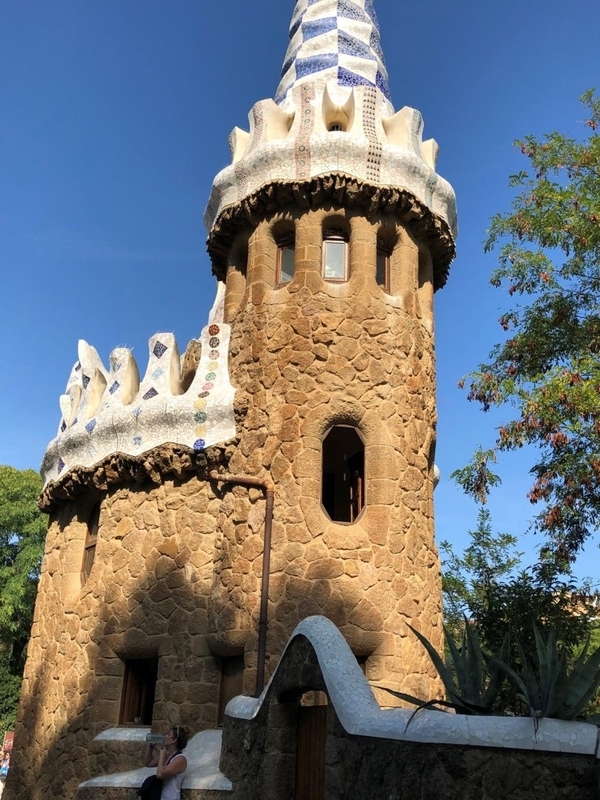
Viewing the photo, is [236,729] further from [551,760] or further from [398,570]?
[551,760]

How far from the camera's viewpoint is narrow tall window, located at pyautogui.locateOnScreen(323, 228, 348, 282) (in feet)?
29.4

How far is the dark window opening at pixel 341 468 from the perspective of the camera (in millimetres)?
9266

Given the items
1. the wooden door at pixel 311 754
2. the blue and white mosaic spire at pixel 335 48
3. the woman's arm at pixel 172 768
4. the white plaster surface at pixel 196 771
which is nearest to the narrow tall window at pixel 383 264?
the blue and white mosaic spire at pixel 335 48

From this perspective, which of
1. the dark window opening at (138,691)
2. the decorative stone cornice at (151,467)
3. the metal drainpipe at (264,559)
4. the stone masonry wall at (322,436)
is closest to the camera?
the metal drainpipe at (264,559)

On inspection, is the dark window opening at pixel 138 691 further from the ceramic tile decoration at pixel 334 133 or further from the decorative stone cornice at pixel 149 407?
the ceramic tile decoration at pixel 334 133

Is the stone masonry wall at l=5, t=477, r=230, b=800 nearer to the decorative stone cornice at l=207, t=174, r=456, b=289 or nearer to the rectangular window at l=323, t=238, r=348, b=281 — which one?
the rectangular window at l=323, t=238, r=348, b=281

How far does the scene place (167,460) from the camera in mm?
8633

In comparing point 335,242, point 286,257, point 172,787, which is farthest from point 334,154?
point 172,787

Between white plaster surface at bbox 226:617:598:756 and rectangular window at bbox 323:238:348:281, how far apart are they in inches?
185

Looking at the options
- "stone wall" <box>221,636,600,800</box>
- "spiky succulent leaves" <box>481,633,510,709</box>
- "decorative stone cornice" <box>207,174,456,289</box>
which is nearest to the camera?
"stone wall" <box>221,636,600,800</box>

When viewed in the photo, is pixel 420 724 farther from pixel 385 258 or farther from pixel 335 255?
pixel 385 258

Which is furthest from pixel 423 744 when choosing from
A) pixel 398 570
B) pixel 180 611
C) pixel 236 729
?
pixel 180 611

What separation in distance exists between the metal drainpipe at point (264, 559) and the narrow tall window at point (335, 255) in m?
2.53

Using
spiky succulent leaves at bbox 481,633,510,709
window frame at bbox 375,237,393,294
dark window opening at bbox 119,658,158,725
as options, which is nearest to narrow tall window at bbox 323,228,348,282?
window frame at bbox 375,237,393,294
